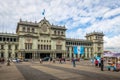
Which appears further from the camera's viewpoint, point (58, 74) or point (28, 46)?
point (28, 46)

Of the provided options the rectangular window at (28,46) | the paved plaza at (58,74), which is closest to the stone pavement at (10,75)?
the paved plaza at (58,74)

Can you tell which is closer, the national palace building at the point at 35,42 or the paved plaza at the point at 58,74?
the paved plaza at the point at 58,74

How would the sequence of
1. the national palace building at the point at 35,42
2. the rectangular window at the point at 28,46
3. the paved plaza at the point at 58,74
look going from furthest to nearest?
the rectangular window at the point at 28,46 < the national palace building at the point at 35,42 < the paved plaza at the point at 58,74

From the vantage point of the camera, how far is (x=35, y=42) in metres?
87.1

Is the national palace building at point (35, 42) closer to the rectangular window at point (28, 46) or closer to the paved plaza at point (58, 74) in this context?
the rectangular window at point (28, 46)

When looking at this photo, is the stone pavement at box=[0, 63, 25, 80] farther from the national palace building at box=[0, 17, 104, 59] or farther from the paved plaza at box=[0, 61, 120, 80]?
the national palace building at box=[0, 17, 104, 59]

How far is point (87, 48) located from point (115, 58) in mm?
84792

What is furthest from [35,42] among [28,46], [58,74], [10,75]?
[58,74]

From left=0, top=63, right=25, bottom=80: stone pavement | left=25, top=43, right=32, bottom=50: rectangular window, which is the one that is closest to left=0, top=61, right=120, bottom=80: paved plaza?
left=0, top=63, right=25, bottom=80: stone pavement

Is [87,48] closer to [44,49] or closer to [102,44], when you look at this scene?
[102,44]

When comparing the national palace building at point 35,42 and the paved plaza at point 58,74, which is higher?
the national palace building at point 35,42

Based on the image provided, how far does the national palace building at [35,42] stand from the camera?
83.0m

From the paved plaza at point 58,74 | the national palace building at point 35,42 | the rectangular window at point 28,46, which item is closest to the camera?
the paved plaza at point 58,74

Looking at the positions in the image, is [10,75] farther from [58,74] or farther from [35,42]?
[35,42]
